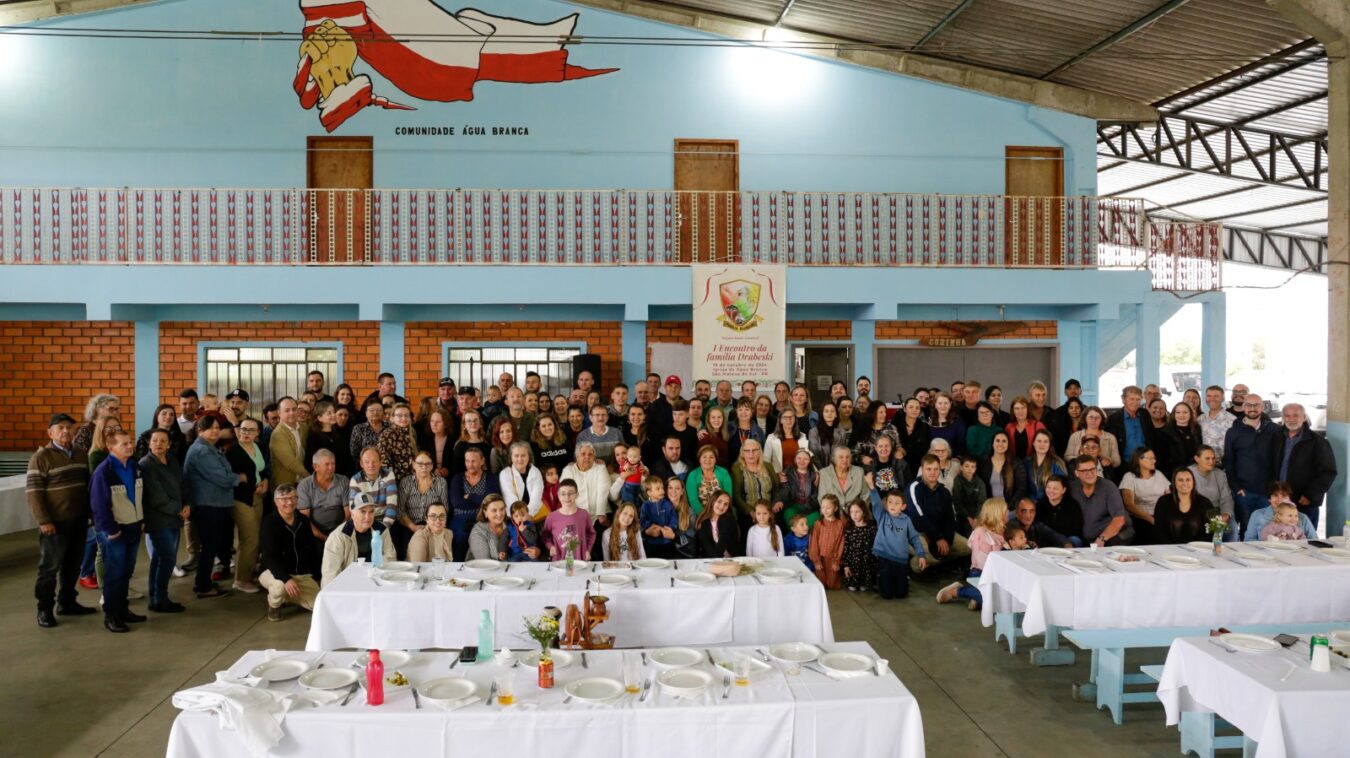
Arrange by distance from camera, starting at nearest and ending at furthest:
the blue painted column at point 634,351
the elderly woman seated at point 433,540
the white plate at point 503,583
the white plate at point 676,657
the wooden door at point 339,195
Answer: the white plate at point 676,657 < the white plate at point 503,583 < the elderly woman seated at point 433,540 < the wooden door at point 339,195 < the blue painted column at point 634,351

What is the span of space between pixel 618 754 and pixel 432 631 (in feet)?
6.43

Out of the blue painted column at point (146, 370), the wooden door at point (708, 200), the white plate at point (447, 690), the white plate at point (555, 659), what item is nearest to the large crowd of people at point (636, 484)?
the white plate at point (555, 659)

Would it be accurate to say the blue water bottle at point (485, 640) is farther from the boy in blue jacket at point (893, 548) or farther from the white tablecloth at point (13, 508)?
the white tablecloth at point (13, 508)

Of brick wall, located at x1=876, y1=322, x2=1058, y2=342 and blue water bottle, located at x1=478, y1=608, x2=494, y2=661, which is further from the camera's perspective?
brick wall, located at x1=876, y1=322, x2=1058, y2=342

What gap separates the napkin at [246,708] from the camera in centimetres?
320

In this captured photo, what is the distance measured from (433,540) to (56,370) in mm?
8811

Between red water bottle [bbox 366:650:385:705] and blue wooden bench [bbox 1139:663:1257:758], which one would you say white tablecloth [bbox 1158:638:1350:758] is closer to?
blue wooden bench [bbox 1139:663:1257:758]

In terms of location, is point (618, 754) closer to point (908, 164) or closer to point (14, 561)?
A: point (14, 561)

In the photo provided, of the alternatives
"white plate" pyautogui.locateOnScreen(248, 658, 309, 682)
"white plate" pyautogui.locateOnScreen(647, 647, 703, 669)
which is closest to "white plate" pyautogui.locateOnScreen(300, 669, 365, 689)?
"white plate" pyautogui.locateOnScreen(248, 658, 309, 682)

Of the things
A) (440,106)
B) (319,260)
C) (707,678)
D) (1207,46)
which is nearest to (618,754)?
(707,678)

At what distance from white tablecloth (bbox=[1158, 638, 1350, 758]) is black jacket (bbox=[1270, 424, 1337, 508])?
4269 millimetres

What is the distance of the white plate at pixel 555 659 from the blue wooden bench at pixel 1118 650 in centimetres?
289

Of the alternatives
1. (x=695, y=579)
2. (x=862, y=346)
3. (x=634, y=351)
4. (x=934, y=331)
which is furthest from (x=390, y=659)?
(x=934, y=331)

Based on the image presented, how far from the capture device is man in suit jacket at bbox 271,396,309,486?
24.6 feet
